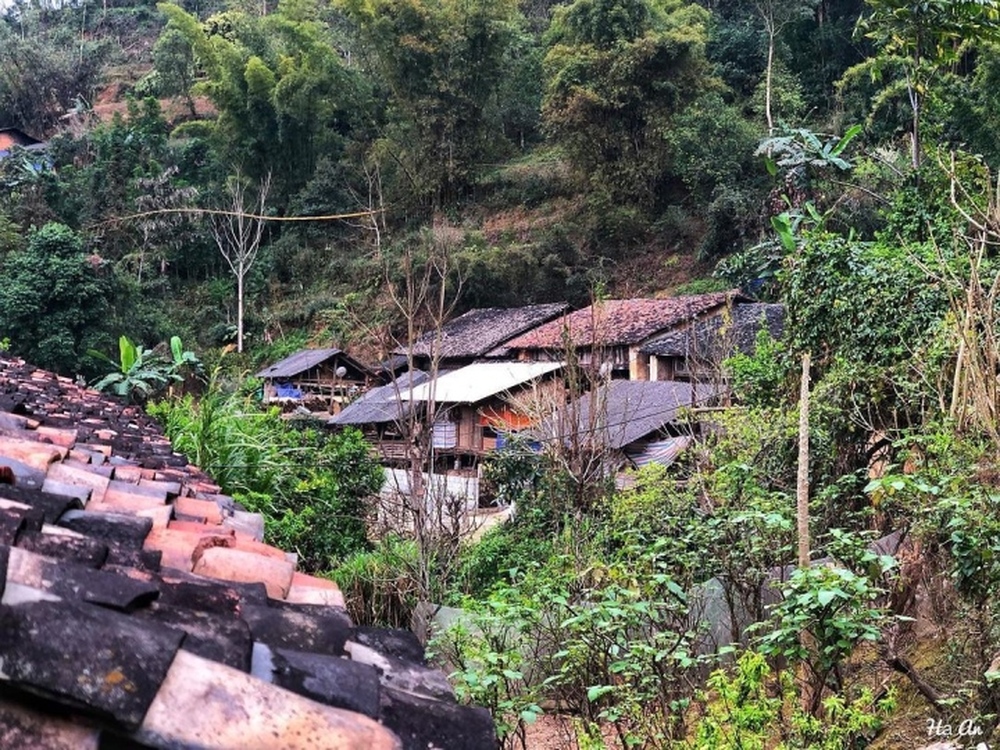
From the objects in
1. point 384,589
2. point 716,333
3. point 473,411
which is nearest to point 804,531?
point 384,589

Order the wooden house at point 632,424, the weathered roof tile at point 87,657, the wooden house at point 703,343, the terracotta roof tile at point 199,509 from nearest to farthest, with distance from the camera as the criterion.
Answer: the weathered roof tile at point 87,657 < the terracotta roof tile at point 199,509 < the wooden house at point 632,424 < the wooden house at point 703,343

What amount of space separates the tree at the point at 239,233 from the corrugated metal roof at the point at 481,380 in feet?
32.4

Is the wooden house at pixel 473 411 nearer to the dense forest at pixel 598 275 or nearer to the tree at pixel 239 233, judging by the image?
the dense forest at pixel 598 275

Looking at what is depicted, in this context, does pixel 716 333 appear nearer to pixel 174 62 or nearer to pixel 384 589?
pixel 384 589

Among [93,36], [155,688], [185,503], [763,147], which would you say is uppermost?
[93,36]

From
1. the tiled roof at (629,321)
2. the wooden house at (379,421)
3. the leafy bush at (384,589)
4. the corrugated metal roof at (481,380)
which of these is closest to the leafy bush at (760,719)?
the leafy bush at (384,589)

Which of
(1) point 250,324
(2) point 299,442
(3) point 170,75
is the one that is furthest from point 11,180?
(2) point 299,442

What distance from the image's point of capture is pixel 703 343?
1420 cm

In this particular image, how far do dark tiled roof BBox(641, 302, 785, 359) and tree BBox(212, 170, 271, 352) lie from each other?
1433 centimetres

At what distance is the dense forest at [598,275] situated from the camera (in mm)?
3750

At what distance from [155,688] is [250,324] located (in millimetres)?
27728

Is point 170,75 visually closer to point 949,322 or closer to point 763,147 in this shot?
point 763,147

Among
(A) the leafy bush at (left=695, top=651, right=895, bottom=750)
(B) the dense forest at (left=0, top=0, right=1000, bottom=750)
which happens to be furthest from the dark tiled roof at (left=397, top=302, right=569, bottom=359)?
(A) the leafy bush at (left=695, top=651, right=895, bottom=750)

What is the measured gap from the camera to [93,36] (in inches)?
1820
